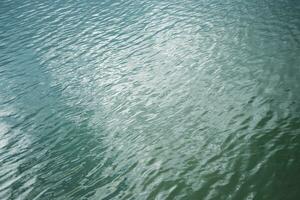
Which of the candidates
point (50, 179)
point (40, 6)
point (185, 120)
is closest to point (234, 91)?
point (185, 120)

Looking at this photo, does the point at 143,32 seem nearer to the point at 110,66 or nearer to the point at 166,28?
the point at 166,28

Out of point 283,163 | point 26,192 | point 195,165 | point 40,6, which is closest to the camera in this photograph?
point 283,163

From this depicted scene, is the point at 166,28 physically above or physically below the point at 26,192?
above

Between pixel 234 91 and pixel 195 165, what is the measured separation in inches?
354

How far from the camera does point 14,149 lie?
2975 cm

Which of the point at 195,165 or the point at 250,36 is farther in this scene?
the point at 250,36

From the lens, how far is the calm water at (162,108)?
866 inches

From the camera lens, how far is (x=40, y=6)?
7019 centimetres

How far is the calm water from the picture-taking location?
21984 mm

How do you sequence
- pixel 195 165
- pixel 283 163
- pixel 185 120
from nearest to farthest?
pixel 283 163 → pixel 195 165 → pixel 185 120

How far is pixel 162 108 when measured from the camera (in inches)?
1160

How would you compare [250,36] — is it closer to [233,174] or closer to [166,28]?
[166,28]

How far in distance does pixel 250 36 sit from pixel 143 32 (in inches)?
592

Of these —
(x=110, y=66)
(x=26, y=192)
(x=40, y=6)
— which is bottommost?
(x=26, y=192)
